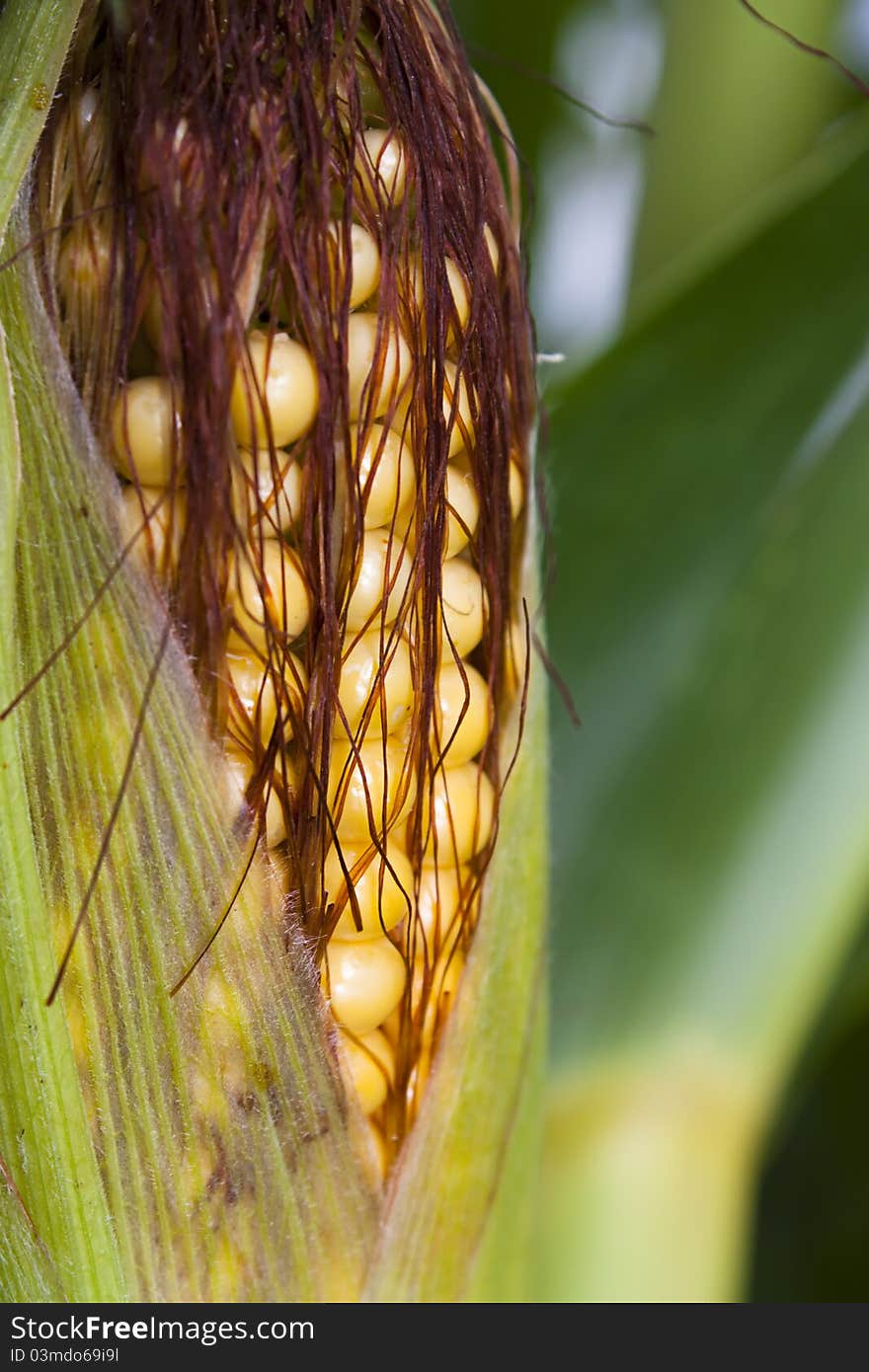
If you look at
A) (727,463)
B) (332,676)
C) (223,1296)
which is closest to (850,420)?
(727,463)

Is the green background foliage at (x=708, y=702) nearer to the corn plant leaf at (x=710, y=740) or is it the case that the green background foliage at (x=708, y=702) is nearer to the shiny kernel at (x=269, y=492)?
the corn plant leaf at (x=710, y=740)

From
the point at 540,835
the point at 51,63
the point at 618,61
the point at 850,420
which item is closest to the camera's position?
the point at 51,63

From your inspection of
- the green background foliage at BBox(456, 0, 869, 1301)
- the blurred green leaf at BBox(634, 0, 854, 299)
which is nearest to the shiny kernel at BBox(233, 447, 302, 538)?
the green background foliage at BBox(456, 0, 869, 1301)

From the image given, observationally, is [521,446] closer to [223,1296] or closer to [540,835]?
[540,835]

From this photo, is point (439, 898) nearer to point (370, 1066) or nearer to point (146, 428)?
point (370, 1066)

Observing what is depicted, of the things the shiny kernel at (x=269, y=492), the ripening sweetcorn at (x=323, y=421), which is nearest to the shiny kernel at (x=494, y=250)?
the ripening sweetcorn at (x=323, y=421)

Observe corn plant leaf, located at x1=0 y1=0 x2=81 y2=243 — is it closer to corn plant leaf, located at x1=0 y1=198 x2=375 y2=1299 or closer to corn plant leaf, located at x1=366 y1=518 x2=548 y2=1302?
corn plant leaf, located at x1=0 y1=198 x2=375 y2=1299
